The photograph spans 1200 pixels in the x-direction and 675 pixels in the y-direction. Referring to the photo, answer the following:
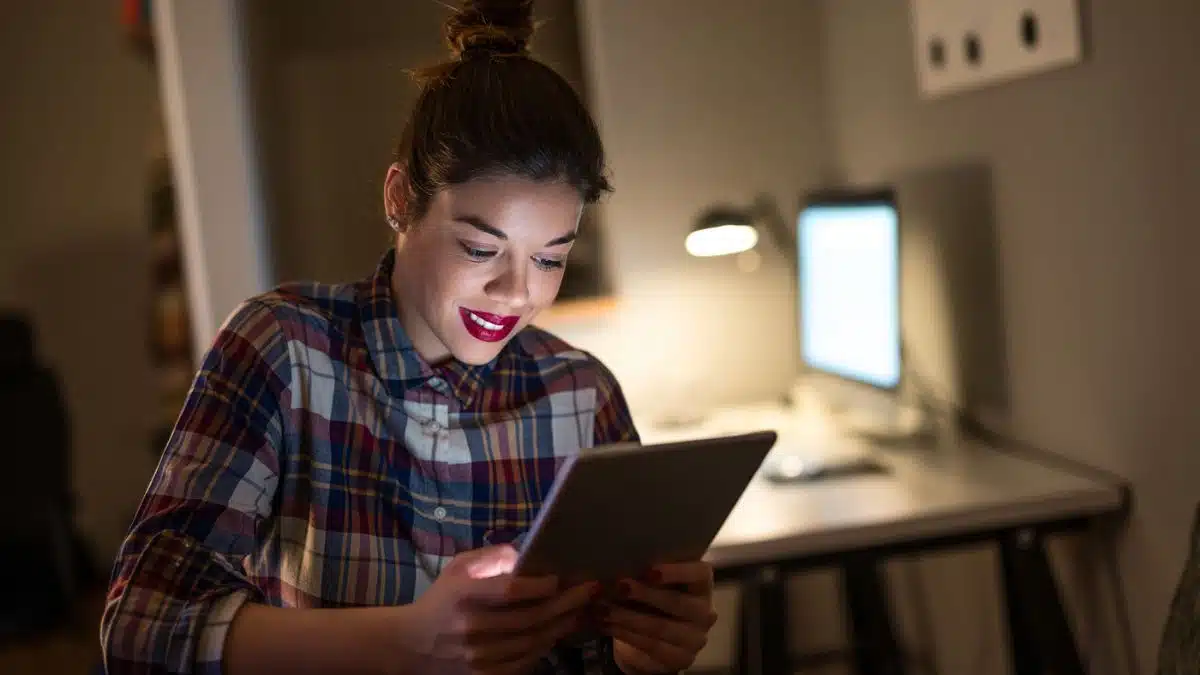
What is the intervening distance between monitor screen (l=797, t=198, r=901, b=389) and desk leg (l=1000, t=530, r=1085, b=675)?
1.27 ft

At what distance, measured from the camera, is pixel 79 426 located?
4.56 meters

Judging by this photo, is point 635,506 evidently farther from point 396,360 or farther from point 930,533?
point 930,533

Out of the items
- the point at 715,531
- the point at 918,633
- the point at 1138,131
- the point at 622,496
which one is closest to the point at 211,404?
the point at 622,496

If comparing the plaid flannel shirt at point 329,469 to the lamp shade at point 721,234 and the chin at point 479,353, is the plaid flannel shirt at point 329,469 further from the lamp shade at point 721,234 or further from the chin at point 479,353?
Result: the lamp shade at point 721,234

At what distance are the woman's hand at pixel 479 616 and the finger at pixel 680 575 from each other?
0.13 metres

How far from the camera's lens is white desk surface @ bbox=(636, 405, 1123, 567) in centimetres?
177

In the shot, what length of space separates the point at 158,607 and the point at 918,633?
2.00 metres

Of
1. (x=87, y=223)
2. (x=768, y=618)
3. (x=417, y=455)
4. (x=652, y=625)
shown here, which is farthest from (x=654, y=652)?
(x=87, y=223)

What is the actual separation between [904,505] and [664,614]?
84 centimetres

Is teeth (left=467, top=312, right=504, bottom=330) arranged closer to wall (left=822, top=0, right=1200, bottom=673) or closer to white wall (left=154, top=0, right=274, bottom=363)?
wall (left=822, top=0, right=1200, bottom=673)

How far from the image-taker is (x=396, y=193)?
3.87ft

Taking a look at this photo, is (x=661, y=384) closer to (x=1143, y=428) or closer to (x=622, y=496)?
(x=1143, y=428)

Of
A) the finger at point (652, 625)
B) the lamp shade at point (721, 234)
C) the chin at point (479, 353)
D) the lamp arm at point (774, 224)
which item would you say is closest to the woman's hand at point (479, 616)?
the finger at point (652, 625)

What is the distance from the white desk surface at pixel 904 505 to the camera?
69.9 inches
